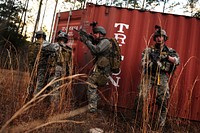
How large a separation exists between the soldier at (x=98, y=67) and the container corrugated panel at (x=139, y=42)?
2.16 ft

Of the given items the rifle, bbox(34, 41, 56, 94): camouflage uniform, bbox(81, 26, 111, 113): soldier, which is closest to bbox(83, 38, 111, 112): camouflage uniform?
bbox(81, 26, 111, 113): soldier

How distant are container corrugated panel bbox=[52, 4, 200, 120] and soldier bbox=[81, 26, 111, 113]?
25.9 inches

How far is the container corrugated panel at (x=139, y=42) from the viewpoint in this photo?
450cm

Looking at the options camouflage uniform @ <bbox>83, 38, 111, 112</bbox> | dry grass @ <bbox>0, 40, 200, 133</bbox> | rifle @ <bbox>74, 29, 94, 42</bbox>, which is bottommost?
dry grass @ <bbox>0, 40, 200, 133</bbox>

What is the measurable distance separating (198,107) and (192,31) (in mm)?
1497

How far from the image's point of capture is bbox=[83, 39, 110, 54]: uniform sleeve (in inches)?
150

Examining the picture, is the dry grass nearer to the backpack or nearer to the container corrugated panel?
the container corrugated panel

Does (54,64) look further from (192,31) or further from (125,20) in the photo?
(192,31)

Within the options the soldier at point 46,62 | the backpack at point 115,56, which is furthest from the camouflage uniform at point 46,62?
the backpack at point 115,56

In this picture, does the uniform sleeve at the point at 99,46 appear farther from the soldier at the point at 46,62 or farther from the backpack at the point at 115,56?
the soldier at the point at 46,62

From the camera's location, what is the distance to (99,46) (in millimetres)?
3816

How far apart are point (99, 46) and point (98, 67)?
37cm

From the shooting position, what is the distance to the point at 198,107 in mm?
4426

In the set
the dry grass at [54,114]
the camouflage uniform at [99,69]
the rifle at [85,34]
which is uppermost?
the rifle at [85,34]
